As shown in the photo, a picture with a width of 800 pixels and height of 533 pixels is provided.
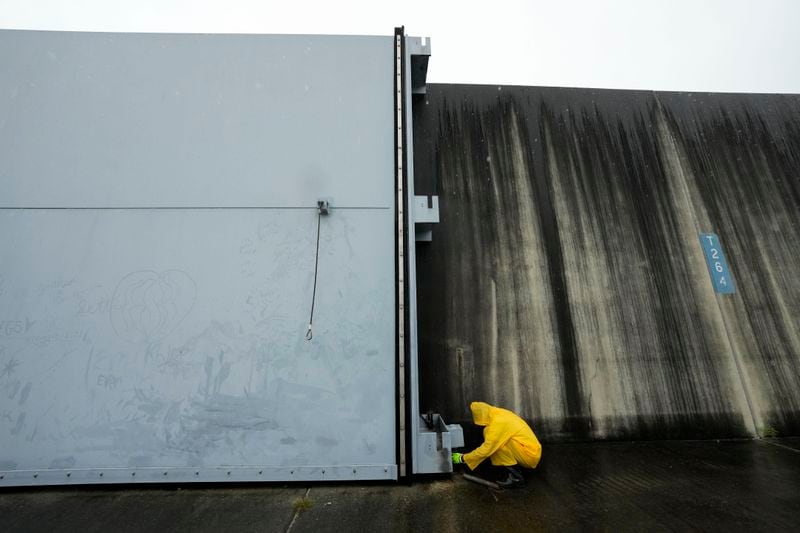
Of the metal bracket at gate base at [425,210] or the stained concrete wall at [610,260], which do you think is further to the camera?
the stained concrete wall at [610,260]

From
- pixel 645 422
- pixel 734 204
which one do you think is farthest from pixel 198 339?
pixel 734 204

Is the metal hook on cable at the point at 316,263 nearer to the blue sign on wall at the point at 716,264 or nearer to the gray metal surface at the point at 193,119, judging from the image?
the gray metal surface at the point at 193,119

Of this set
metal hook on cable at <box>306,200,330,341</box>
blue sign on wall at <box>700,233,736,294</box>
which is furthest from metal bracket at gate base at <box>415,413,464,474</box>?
blue sign on wall at <box>700,233,736,294</box>

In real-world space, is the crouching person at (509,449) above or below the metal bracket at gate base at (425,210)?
below

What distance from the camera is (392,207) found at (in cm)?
389

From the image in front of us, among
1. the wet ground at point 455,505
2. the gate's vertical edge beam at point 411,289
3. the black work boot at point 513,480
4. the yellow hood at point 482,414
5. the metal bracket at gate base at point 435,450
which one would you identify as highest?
the gate's vertical edge beam at point 411,289

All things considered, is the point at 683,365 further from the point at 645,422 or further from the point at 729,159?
the point at 729,159

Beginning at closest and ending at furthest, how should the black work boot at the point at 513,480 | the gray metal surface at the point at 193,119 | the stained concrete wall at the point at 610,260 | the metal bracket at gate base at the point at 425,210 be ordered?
the black work boot at the point at 513,480
the gray metal surface at the point at 193,119
the metal bracket at gate base at the point at 425,210
the stained concrete wall at the point at 610,260

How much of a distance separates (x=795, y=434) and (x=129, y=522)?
7.98m

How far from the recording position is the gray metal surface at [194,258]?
3.32 m

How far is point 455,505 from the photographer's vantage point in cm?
295

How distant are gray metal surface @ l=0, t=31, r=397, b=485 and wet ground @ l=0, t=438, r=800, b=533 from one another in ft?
0.61

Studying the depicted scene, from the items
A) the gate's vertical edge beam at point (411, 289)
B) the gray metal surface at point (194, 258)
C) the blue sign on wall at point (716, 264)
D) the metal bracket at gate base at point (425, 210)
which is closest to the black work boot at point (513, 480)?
the gate's vertical edge beam at point (411, 289)

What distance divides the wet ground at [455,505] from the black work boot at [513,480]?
0.10m
